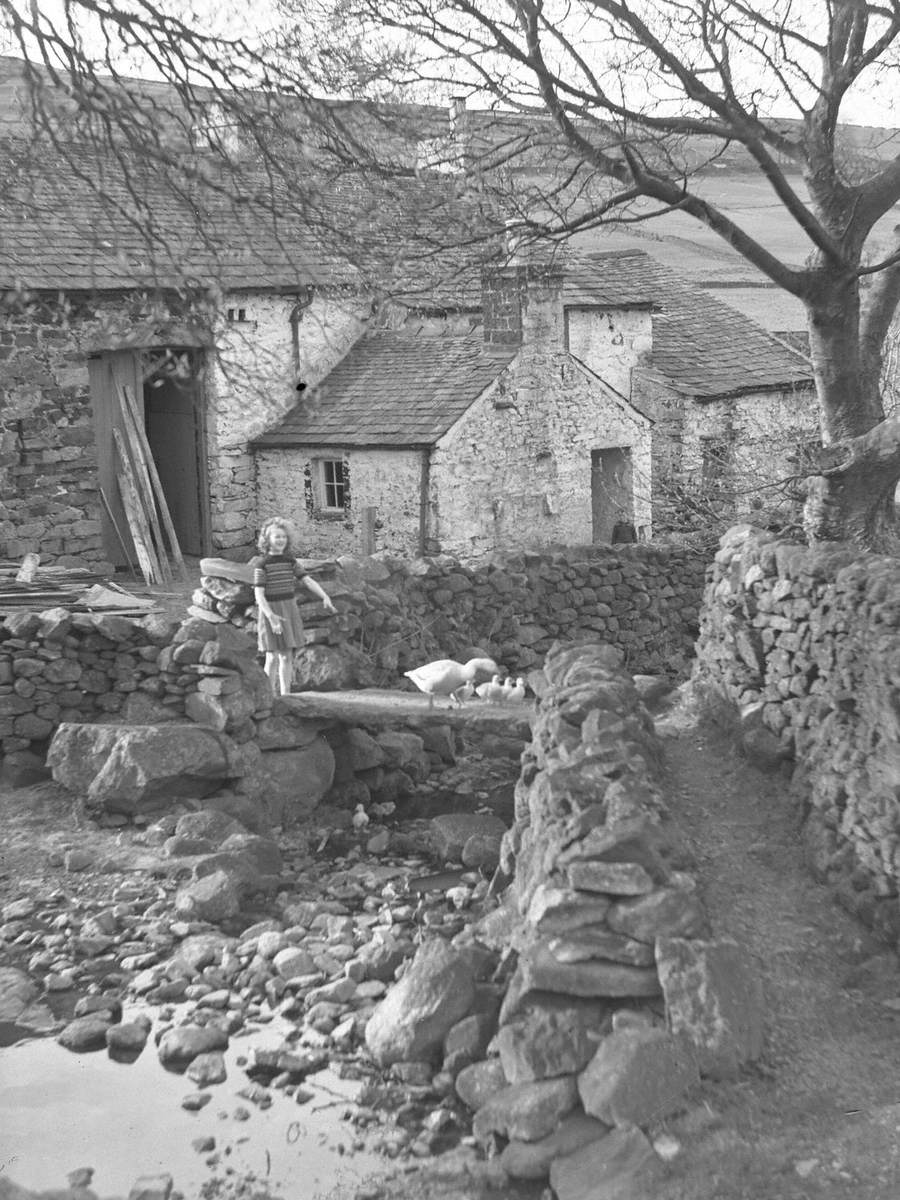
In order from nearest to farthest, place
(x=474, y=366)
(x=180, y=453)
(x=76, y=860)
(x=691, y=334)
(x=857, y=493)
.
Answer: (x=76, y=860) → (x=857, y=493) → (x=474, y=366) → (x=180, y=453) → (x=691, y=334)

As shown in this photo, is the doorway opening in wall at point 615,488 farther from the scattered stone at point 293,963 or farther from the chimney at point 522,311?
the scattered stone at point 293,963

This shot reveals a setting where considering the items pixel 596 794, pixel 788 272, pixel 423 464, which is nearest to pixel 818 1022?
pixel 596 794

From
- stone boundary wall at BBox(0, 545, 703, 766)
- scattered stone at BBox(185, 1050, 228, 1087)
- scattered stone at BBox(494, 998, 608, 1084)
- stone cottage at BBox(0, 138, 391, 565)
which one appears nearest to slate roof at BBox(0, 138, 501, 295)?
stone cottage at BBox(0, 138, 391, 565)

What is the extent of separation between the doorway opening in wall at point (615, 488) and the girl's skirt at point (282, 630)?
10.0 meters

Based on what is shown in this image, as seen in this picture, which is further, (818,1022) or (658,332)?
(658,332)

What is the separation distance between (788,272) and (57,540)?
10.7 meters

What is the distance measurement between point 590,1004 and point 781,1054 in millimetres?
859

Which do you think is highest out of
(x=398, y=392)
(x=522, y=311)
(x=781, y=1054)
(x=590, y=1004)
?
(x=522, y=311)

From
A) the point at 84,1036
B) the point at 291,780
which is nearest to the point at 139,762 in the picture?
the point at 291,780

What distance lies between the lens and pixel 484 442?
1991 cm

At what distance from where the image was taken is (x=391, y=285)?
49.6 ft

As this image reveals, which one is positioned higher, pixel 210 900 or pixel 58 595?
pixel 58 595

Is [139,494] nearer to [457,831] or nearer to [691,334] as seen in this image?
[457,831]

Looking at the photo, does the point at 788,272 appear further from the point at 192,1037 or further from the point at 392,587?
the point at 192,1037
